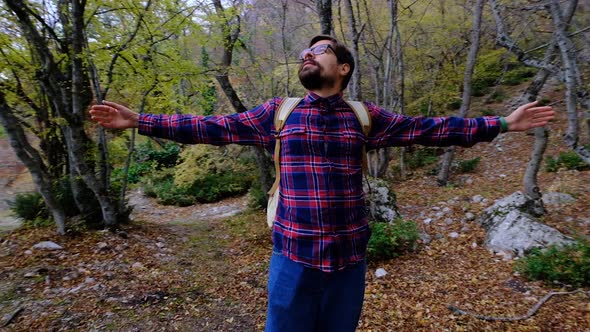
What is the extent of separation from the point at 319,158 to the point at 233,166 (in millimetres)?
9687

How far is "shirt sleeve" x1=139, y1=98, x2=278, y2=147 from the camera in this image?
165cm

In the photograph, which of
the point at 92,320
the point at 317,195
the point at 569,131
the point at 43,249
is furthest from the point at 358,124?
the point at 43,249

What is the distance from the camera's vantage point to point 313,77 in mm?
1608

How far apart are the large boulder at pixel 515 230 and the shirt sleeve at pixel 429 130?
3.20 meters

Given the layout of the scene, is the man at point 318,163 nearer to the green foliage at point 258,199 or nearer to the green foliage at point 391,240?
the green foliage at point 391,240

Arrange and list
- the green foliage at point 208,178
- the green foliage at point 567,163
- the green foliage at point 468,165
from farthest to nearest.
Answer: the green foliage at point 208,178, the green foliage at point 468,165, the green foliage at point 567,163

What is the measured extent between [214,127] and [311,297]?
938 mm

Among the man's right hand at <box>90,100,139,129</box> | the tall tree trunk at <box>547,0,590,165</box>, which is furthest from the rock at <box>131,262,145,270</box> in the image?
the tall tree trunk at <box>547,0,590,165</box>

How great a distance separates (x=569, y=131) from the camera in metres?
2.89

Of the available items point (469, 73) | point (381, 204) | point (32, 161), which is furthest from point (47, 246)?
point (469, 73)

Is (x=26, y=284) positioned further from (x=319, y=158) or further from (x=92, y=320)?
(x=319, y=158)

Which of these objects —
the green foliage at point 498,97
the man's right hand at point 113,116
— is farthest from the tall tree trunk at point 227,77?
the green foliage at point 498,97

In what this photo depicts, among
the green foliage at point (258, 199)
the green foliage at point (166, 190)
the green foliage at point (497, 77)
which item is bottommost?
the green foliage at point (166, 190)

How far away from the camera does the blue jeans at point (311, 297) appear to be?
4.97ft
